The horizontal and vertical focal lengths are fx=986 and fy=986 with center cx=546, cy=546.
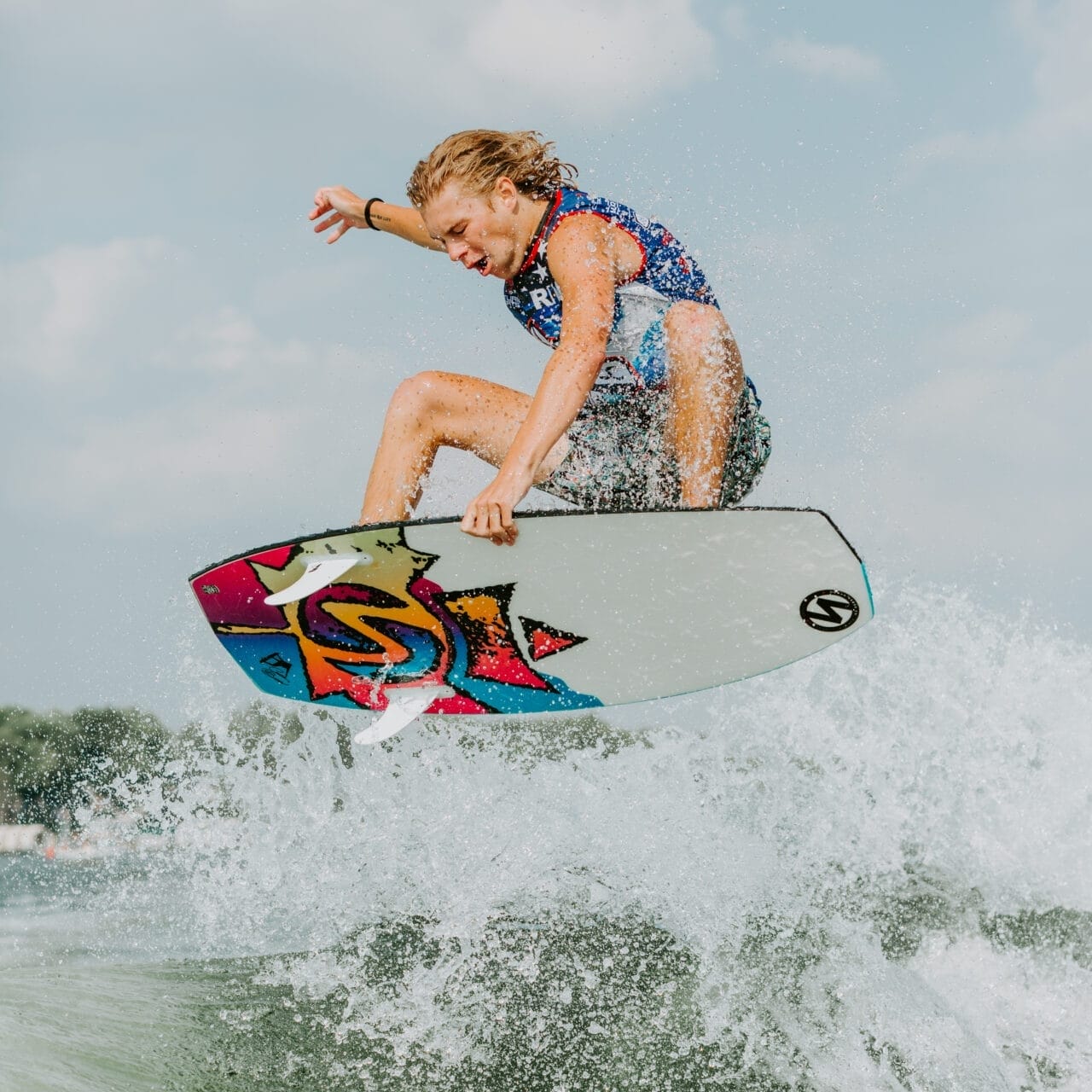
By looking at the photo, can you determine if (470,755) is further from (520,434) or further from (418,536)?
(520,434)

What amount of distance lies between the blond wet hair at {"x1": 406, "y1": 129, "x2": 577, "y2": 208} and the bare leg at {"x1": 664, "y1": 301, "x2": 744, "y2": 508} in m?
0.88

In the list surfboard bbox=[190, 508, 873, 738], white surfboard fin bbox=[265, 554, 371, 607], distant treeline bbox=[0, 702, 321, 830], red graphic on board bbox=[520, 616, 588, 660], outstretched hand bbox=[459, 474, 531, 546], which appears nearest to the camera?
outstretched hand bbox=[459, 474, 531, 546]

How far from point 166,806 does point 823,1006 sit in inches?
153

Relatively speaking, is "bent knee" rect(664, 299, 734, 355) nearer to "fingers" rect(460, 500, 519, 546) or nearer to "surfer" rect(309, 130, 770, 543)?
"surfer" rect(309, 130, 770, 543)

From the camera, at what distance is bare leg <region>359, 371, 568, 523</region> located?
4688 mm

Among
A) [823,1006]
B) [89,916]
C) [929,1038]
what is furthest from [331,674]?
[89,916]

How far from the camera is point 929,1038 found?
4539 millimetres

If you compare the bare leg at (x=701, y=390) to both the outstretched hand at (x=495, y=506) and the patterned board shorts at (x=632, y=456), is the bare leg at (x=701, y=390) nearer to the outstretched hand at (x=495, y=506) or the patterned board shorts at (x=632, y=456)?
the patterned board shorts at (x=632, y=456)

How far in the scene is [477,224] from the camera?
4426mm

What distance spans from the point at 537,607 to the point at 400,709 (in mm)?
826

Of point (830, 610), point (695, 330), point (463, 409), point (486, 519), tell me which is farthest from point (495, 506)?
point (830, 610)

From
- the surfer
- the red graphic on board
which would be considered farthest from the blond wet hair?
the red graphic on board

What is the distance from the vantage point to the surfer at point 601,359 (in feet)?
14.4

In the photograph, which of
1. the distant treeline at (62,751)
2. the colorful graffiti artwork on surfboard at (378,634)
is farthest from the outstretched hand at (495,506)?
the distant treeline at (62,751)
